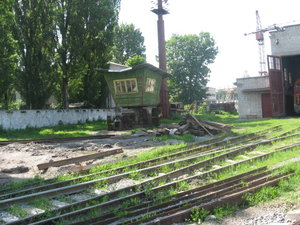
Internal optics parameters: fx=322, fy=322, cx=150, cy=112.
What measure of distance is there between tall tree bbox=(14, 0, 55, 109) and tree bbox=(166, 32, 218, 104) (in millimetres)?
36749

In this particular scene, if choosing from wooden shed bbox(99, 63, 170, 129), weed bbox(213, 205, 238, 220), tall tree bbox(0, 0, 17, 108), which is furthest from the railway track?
tall tree bbox(0, 0, 17, 108)

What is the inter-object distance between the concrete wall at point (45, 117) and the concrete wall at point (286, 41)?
56.5 ft

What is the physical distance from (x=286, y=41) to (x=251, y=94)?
6.00 m

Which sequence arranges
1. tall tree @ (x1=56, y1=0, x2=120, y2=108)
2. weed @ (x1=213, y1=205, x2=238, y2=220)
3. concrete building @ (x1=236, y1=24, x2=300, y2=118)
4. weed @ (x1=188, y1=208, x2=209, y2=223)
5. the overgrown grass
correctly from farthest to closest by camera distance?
tall tree @ (x1=56, y1=0, x2=120, y2=108) < concrete building @ (x1=236, y1=24, x2=300, y2=118) < the overgrown grass < weed @ (x1=213, y1=205, x2=238, y2=220) < weed @ (x1=188, y1=208, x2=209, y2=223)

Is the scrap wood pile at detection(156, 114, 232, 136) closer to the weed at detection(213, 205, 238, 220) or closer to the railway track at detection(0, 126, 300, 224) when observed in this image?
the railway track at detection(0, 126, 300, 224)

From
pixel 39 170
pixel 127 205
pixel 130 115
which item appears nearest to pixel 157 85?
pixel 130 115

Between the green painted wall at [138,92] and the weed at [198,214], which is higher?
the green painted wall at [138,92]

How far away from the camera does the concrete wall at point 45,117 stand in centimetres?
2330

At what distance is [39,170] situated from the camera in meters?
9.69

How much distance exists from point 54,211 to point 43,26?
27.9 meters

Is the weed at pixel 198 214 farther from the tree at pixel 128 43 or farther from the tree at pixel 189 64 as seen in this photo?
the tree at pixel 128 43

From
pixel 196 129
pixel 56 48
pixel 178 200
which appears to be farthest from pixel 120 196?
pixel 56 48

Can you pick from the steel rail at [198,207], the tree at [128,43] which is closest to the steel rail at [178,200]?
the steel rail at [198,207]

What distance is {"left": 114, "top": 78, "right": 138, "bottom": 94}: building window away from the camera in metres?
23.3
